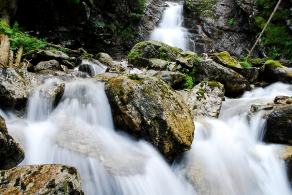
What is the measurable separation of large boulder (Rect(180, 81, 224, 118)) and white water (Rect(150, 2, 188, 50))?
8387 mm

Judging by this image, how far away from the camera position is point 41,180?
3023 mm

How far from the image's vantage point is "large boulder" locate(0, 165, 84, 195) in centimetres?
293

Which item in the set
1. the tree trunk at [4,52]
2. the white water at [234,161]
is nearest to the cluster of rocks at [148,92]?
the white water at [234,161]

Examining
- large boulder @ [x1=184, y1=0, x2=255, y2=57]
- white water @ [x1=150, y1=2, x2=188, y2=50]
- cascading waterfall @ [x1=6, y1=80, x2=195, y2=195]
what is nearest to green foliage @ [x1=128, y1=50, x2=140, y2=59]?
cascading waterfall @ [x1=6, y1=80, x2=195, y2=195]

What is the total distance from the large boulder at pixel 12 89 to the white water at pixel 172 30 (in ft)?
37.1

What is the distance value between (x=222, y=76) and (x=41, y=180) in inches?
278

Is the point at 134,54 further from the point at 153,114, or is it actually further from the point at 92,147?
the point at 92,147

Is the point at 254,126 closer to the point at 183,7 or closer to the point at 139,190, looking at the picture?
the point at 139,190

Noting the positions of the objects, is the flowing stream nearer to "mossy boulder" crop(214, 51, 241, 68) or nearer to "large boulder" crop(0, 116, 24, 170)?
"large boulder" crop(0, 116, 24, 170)

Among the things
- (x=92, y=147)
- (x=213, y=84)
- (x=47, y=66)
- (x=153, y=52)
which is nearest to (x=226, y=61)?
(x=213, y=84)

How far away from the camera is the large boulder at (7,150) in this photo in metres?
3.69

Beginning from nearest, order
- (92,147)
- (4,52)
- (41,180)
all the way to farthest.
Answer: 1. (41,180)
2. (92,147)
3. (4,52)

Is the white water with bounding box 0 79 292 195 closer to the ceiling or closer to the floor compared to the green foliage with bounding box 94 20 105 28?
closer to the ceiling

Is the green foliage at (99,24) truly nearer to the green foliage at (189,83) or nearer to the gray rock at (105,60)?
the gray rock at (105,60)
